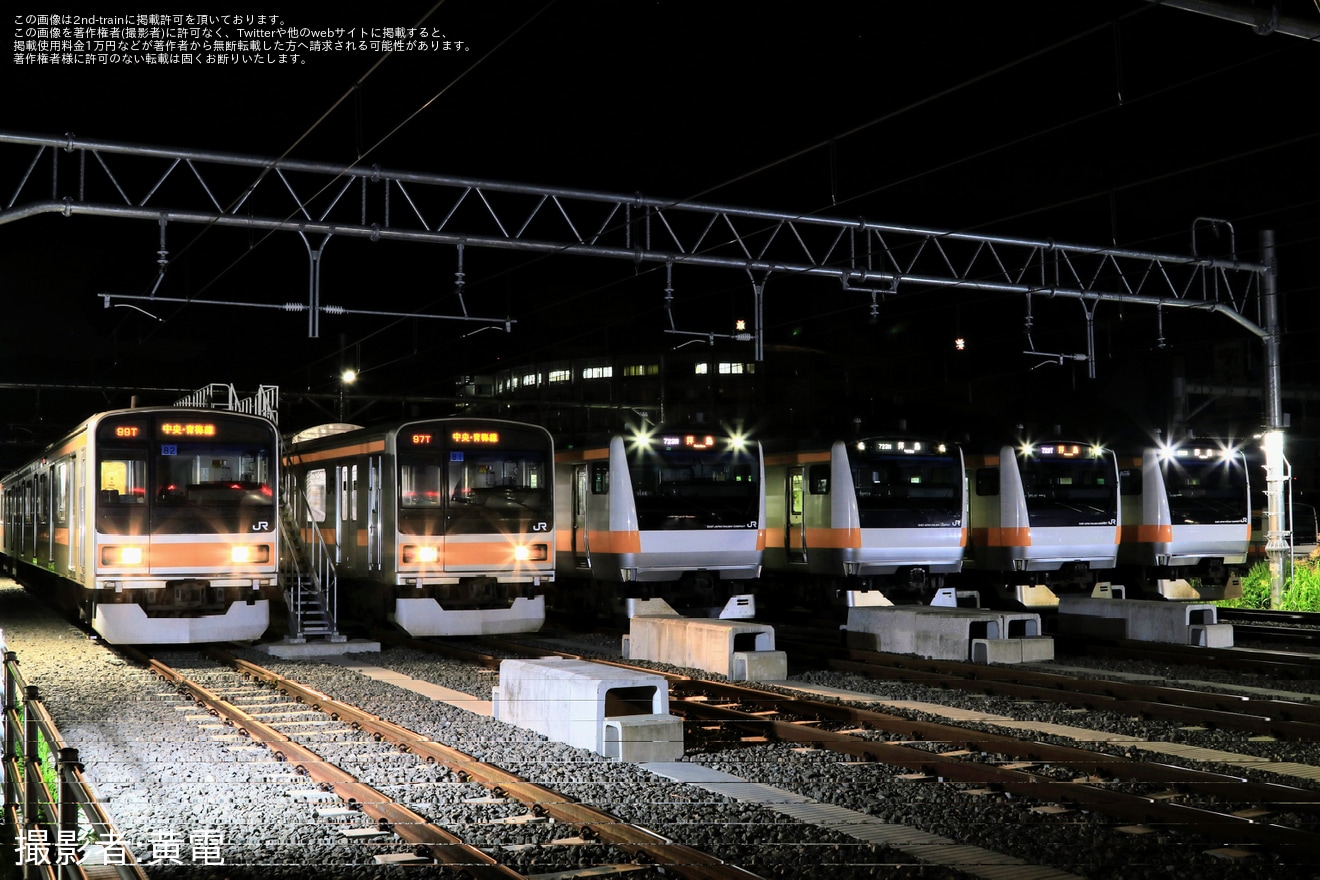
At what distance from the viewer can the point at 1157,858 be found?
654 cm

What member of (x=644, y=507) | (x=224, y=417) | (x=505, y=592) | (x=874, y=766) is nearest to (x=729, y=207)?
(x=644, y=507)

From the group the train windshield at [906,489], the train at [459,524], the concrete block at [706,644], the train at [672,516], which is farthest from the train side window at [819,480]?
the concrete block at [706,644]

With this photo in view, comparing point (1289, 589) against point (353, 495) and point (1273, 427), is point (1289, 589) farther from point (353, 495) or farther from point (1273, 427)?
point (353, 495)

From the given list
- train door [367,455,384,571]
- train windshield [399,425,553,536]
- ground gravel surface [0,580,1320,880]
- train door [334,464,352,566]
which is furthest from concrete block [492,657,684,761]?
train door [334,464,352,566]

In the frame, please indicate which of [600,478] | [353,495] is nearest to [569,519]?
[600,478]

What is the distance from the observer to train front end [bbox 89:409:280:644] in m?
16.0

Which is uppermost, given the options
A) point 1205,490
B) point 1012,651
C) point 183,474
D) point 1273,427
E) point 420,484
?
point 1273,427

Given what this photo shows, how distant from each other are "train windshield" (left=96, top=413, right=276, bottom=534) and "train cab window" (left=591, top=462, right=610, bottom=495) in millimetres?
4971

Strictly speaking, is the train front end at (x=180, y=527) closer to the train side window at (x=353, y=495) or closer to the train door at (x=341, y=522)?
the train side window at (x=353, y=495)

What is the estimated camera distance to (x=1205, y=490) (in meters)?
23.8

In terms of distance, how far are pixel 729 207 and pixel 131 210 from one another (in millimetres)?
7732

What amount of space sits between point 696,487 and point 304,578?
5.93 m

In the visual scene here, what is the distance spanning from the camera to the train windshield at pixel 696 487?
19.3m

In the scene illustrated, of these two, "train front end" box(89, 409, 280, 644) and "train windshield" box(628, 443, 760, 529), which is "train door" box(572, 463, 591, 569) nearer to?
"train windshield" box(628, 443, 760, 529)
